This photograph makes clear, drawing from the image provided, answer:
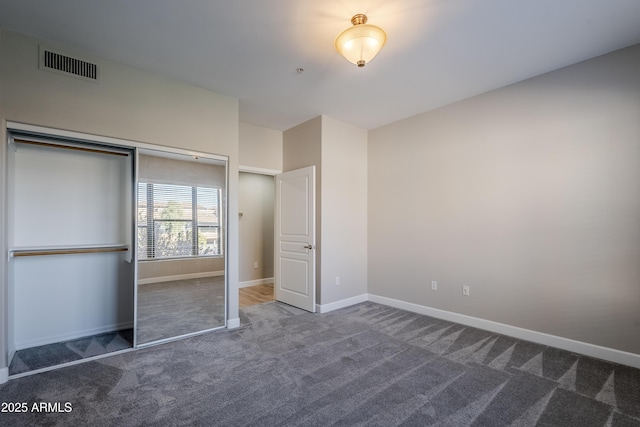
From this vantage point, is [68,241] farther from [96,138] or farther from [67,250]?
[96,138]

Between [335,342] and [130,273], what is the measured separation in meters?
2.62

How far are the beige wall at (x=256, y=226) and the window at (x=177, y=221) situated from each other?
2.37 m

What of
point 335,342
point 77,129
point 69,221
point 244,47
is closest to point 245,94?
point 244,47

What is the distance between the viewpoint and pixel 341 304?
4.43 metres

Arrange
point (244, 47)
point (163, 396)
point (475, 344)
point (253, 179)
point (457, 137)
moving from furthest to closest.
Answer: point (253, 179), point (457, 137), point (475, 344), point (244, 47), point (163, 396)

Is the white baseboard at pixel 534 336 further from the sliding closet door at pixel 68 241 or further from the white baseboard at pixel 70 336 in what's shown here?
the sliding closet door at pixel 68 241

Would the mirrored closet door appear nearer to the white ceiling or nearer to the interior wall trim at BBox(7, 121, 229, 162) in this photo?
the interior wall trim at BBox(7, 121, 229, 162)

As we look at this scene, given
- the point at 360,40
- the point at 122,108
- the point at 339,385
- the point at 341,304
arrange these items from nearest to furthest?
the point at 360,40 → the point at 339,385 → the point at 122,108 → the point at 341,304

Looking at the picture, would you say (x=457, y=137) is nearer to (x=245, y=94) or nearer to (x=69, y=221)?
(x=245, y=94)

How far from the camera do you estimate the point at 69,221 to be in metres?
3.18

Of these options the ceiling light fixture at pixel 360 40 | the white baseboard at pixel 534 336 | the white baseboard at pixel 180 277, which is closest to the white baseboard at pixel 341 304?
the white baseboard at pixel 534 336

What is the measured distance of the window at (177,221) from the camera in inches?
122

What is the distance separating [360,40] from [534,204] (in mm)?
2562

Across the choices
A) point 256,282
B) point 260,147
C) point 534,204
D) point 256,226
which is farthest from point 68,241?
point 534,204
